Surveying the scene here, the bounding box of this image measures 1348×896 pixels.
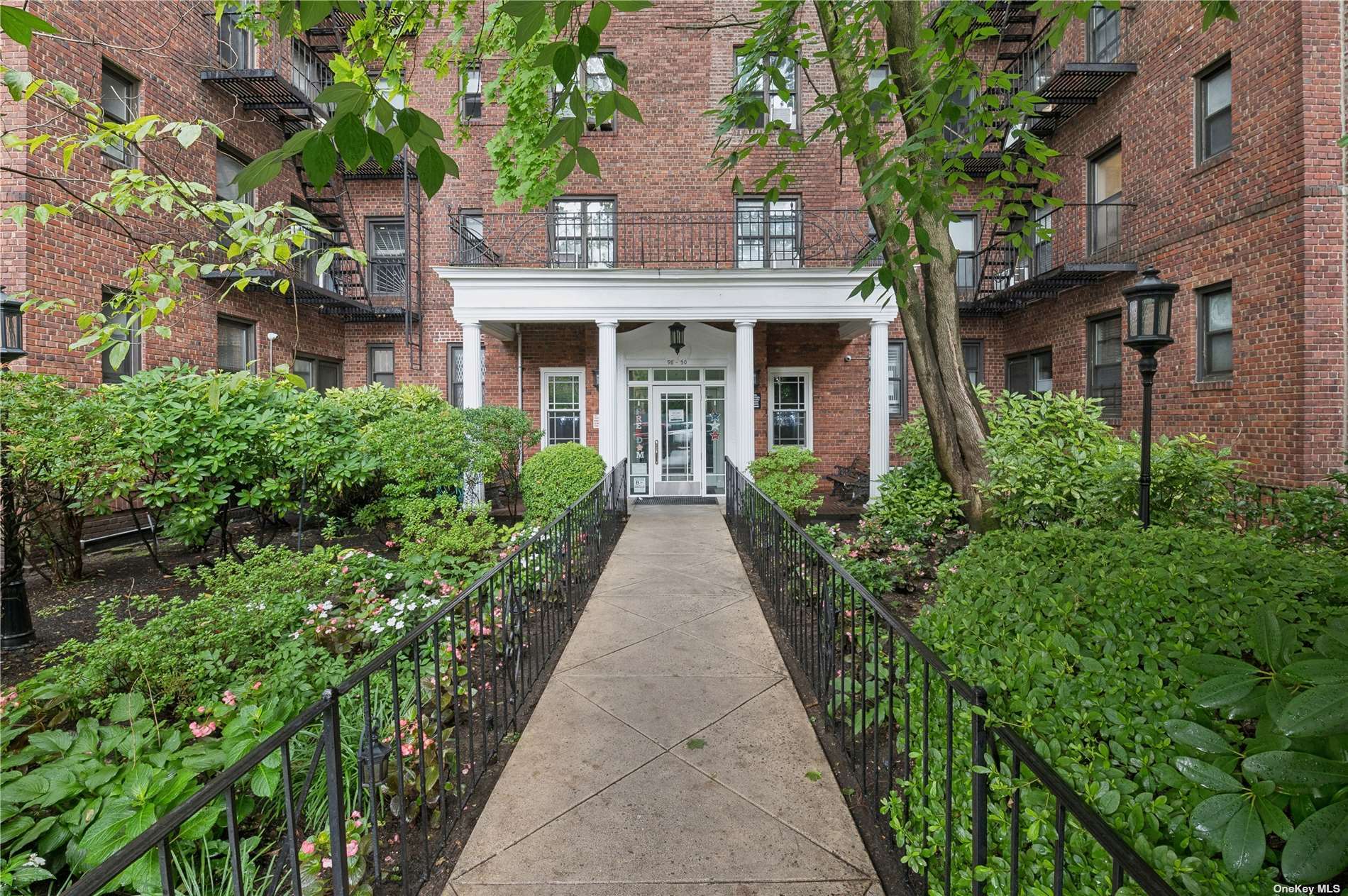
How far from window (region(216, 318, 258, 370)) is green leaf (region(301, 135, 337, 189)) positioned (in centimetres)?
1162

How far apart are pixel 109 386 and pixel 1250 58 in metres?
15.0

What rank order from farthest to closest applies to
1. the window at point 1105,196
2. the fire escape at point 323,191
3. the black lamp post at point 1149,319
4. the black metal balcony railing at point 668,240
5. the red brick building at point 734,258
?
the black metal balcony railing at point 668,240
the window at point 1105,196
the fire escape at point 323,191
the red brick building at point 734,258
the black lamp post at point 1149,319

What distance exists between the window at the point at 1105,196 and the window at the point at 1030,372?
7.92 feet

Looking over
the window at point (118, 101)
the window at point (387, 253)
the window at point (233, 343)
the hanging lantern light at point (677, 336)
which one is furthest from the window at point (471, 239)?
the window at point (118, 101)

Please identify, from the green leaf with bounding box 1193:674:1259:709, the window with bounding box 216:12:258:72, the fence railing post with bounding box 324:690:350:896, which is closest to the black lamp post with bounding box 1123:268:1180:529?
the green leaf with bounding box 1193:674:1259:709

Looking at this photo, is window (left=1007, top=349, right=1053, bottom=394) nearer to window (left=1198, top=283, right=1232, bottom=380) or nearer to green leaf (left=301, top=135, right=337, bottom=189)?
window (left=1198, top=283, right=1232, bottom=380)

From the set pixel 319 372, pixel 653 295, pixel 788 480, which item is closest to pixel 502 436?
pixel 653 295

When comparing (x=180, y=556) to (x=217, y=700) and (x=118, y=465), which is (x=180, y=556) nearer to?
(x=118, y=465)

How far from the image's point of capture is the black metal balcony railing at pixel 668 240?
12.0 metres

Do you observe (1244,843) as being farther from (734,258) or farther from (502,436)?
(734,258)

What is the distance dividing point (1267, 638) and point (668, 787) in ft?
7.68

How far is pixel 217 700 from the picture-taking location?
3.16m

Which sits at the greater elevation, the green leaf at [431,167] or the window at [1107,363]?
the window at [1107,363]

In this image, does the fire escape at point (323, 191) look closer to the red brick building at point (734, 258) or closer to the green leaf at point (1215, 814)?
the red brick building at point (734, 258)
